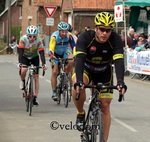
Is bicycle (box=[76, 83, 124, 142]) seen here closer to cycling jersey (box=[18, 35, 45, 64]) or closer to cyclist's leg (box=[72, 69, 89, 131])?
cyclist's leg (box=[72, 69, 89, 131])

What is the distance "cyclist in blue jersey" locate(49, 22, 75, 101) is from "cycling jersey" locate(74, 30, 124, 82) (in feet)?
18.3

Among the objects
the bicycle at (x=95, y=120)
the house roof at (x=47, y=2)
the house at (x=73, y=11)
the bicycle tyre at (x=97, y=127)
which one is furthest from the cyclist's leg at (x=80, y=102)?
the house roof at (x=47, y=2)

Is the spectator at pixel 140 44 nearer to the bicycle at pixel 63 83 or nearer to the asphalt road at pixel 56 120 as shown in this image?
the asphalt road at pixel 56 120

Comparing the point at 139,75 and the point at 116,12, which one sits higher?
the point at 116,12

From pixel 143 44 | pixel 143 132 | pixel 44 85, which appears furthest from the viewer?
Answer: pixel 143 44

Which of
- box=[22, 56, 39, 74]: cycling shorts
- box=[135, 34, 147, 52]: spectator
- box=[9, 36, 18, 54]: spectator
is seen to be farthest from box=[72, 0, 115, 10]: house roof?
box=[22, 56, 39, 74]: cycling shorts

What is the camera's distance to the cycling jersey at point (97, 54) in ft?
25.3

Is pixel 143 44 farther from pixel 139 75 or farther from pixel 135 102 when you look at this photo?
pixel 135 102

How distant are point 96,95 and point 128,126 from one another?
3.31 m

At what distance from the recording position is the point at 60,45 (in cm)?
1403

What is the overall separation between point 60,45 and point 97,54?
6.11 meters

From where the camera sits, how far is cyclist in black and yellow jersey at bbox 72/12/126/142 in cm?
765

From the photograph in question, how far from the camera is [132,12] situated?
30.0 meters

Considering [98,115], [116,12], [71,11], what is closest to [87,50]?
[98,115]
